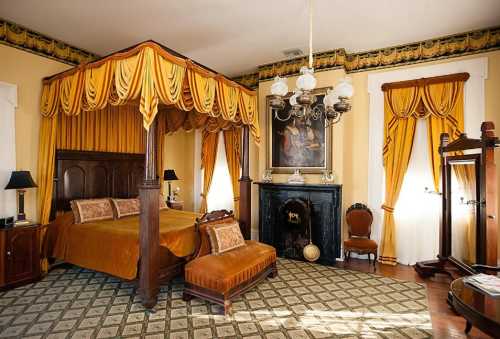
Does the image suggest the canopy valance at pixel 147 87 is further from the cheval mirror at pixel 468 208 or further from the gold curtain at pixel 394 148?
the cheval mirror at pixel 468 208

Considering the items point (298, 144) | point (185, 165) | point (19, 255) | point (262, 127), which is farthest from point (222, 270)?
point (185, 165)

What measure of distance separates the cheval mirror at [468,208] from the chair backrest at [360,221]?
2.94 ft

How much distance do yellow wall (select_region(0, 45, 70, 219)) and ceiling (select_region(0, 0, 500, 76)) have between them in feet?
1.58

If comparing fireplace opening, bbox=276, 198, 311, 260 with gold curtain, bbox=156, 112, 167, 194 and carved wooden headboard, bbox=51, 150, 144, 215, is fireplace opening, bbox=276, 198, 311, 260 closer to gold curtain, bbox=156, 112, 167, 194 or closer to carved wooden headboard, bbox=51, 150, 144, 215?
gold curtain, bbox=156, 112, 167, 194

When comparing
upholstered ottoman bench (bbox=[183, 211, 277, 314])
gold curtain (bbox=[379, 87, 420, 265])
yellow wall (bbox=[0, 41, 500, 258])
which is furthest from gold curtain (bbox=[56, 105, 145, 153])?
gold curtain (bbox=[379, 87, 420, 265])

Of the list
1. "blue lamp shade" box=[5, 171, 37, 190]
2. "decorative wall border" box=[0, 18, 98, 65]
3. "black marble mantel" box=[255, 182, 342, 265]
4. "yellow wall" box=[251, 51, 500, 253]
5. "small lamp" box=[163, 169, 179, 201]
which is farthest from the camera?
"small lamp" box=[163, 169, 179, 201]

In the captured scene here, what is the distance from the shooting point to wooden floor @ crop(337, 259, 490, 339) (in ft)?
9.04

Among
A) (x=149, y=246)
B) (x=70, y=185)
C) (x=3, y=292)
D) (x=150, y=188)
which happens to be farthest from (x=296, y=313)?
(x=70, y=185)

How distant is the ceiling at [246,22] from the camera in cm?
357

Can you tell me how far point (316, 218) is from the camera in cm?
492

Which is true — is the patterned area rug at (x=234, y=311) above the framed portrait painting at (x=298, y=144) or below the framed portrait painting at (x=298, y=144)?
below

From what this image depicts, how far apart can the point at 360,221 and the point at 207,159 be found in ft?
12.1

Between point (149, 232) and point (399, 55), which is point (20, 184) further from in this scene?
point (399, 55)

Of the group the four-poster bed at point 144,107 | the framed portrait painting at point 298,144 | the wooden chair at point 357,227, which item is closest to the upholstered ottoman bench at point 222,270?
the four-poster bed at point 144,107
